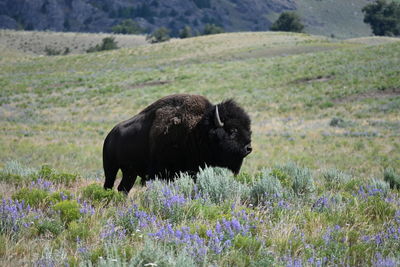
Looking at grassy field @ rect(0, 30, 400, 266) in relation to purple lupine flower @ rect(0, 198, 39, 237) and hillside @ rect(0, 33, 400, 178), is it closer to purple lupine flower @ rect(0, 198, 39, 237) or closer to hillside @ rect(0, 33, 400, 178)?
purple lupine flower @ rect(0, 198, 39, 237)

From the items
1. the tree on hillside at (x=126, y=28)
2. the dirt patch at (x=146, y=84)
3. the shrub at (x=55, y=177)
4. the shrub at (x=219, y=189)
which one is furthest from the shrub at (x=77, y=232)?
the tree on hillside at (x=126, y=28)

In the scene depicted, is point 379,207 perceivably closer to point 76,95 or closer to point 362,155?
point 362,155

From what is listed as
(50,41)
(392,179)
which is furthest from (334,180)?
(50,41)

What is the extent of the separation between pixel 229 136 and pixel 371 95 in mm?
24155

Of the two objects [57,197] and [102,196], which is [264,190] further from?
[57,197]

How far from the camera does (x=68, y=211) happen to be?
4.18 metres

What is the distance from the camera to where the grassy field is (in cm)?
349

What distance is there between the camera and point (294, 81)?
120ft

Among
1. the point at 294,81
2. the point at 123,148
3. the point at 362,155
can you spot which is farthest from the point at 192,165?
the point at 294,81

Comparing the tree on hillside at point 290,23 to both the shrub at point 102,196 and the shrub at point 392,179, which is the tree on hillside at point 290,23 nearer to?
the shrub at point 392,179

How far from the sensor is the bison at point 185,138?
7.10 metres

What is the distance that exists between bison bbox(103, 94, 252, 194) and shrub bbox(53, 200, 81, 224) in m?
2.82

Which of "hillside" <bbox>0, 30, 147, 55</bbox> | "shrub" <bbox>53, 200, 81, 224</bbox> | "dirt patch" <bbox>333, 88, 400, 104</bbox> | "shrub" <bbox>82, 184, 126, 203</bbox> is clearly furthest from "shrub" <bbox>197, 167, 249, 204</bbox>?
"hillside" <bbox>0, 30, 147, 55</bbox>

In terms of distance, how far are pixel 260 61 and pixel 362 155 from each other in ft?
113
